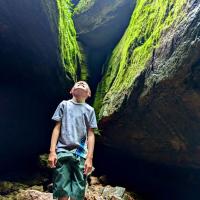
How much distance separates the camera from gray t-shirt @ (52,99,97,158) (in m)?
4.57

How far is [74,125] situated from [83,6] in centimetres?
1102

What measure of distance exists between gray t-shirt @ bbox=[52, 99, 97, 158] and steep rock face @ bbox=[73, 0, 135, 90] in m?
8.48

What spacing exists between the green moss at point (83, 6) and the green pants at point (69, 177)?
1105 centimetres

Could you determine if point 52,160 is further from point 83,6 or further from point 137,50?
point 83,6

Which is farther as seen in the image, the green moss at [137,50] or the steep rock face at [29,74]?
the steep rock face at [29,74]

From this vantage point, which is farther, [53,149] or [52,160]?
[53,149]

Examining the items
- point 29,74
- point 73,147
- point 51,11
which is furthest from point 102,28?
point 73,147

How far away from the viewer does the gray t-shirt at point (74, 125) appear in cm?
457

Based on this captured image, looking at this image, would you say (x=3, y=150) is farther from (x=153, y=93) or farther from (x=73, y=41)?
(x=153, y=93)

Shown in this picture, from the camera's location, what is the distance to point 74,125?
4.69 m

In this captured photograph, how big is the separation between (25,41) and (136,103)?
13.7ft

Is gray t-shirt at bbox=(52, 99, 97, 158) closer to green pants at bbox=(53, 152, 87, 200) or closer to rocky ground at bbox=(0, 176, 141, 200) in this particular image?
green pants at bbox=(53, 152, 87, 200)

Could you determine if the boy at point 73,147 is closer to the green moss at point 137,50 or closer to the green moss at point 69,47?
the green moss at point 137,50

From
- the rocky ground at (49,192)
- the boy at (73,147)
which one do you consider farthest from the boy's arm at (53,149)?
the rocky ground at (49,192)
